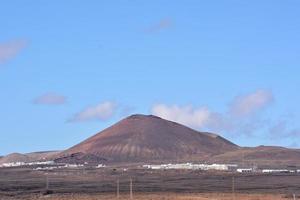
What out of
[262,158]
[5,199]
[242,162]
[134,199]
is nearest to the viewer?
[134,199]

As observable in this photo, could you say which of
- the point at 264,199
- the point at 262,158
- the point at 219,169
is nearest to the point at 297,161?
the point at 262,158

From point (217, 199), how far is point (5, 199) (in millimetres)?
18843

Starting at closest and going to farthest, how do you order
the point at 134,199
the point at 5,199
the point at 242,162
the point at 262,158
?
the point at 134,199 < the point at 5,199 < the point at 242,162 < the point at 262,158

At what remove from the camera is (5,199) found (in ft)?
→ 215

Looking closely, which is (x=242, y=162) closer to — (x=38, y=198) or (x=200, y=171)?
(x=200, y=171)

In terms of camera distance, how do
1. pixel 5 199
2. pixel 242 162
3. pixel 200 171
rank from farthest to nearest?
pixel 242 162, pixel 200 171, pixel 5 199

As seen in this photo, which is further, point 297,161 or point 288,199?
point 297,161

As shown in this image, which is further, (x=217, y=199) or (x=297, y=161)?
(x=297, y=161)

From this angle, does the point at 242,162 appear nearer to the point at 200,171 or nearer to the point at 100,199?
the point at 200,171

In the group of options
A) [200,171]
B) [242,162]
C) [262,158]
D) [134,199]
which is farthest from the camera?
[262,158]

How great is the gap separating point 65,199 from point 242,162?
126110mm

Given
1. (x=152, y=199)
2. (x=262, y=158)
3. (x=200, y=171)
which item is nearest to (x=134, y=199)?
(x=152, y=199)

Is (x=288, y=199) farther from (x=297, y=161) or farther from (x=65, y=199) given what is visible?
(x=297, y=161)

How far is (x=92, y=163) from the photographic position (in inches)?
7731
